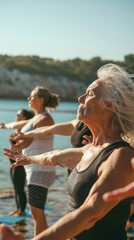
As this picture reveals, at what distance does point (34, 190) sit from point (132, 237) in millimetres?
1370

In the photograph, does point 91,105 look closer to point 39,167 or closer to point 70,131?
point 70,131

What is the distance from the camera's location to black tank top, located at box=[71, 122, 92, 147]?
17.5ft

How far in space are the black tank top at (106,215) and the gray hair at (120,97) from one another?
0.13 metres

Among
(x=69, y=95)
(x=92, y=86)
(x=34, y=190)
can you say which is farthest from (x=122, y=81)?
(x=69, y=95)

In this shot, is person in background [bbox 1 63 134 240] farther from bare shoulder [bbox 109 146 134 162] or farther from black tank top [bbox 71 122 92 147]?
black tank top [bbox 71 122 92 147]

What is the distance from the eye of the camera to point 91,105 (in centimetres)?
289

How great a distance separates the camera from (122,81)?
9.41 feet

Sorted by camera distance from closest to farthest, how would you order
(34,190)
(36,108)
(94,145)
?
(94,145) < (34,190) < (36,108)

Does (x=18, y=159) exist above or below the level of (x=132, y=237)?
above

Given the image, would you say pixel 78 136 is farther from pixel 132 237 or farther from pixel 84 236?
pixel 84 236

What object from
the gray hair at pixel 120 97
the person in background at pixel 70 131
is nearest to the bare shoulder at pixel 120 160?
the gray hair at pixel 120 97

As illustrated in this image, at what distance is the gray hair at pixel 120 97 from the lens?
9.29 feet

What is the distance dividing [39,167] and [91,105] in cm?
321

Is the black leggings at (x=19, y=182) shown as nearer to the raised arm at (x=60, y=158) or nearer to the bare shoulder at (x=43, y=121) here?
the bare shoulder at (x=43, y=121)
